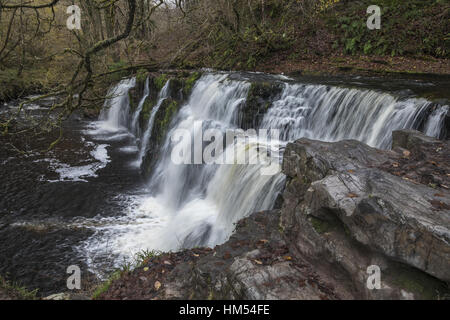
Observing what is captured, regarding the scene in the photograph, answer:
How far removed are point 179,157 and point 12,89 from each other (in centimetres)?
1413

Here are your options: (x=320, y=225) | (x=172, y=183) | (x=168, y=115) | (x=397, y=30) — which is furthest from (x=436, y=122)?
(x=397, y=30)

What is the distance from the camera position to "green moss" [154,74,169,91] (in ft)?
44.0

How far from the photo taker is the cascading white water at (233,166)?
6.36 metres

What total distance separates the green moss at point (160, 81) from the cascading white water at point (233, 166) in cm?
339

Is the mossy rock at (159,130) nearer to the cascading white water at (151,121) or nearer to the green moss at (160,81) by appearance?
the cascading white water at (151,121)

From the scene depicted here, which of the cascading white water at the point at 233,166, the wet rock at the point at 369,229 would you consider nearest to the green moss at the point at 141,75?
the cascading white water at the point at 233,166

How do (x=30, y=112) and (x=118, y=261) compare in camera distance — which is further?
(x=30, y=112)

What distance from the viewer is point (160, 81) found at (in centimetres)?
1355

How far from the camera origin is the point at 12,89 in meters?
17.8

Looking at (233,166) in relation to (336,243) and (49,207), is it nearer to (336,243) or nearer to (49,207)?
(336,243)

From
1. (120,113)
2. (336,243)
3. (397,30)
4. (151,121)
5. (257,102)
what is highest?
(397,30)

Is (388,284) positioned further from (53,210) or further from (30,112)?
(30,112)

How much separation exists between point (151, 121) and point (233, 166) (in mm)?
6416
